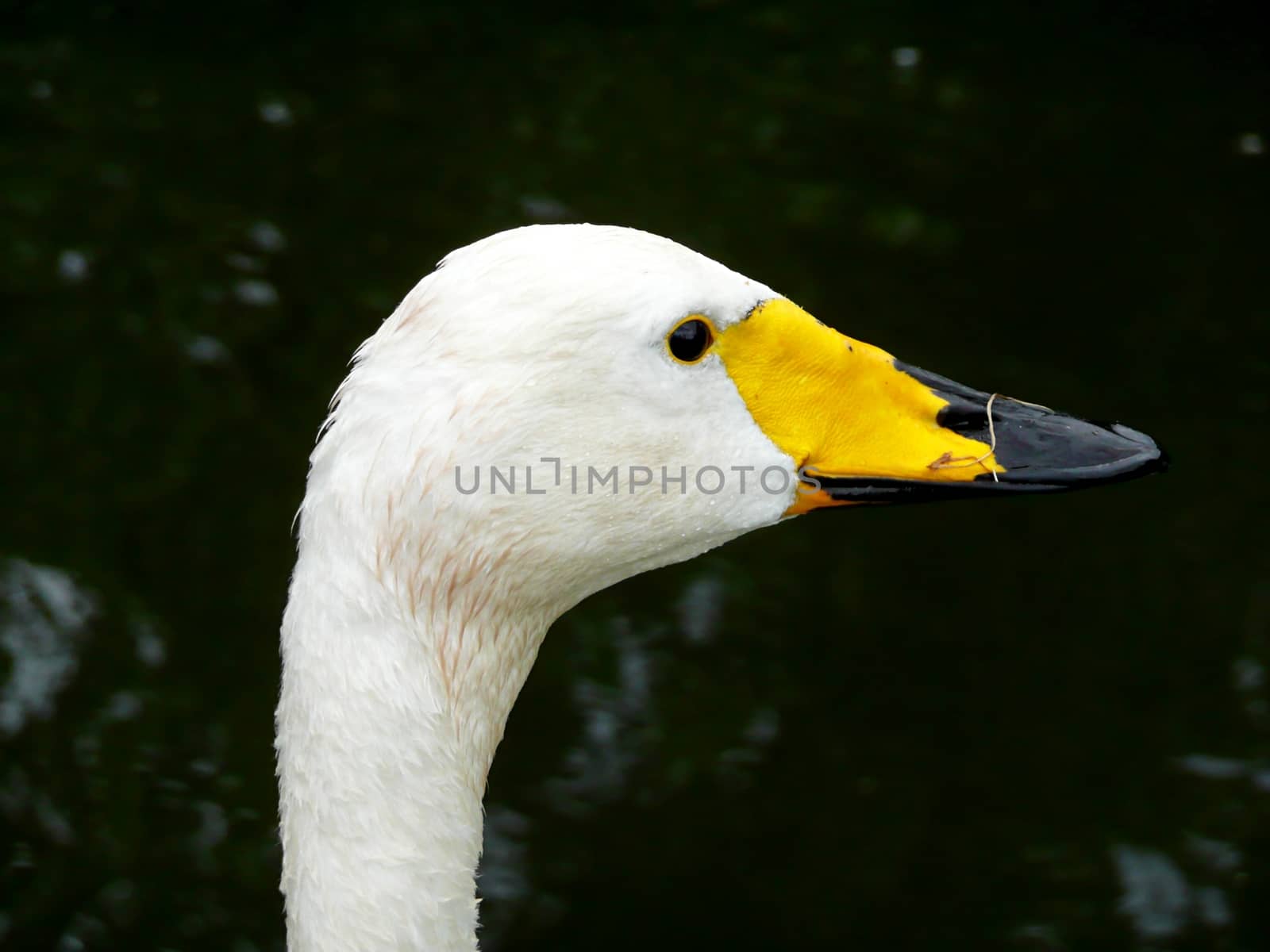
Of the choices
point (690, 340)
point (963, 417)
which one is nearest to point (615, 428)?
point (690, 340)

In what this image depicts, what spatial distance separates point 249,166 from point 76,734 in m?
3.01

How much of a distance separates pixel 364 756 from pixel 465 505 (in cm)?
40

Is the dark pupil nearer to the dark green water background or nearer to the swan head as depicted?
the swan head

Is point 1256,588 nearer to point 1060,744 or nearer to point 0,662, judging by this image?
point 1060,744

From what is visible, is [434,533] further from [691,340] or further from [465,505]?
[691,340]

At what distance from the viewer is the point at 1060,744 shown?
4.98 metres

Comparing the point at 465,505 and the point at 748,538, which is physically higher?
the point at 748,538

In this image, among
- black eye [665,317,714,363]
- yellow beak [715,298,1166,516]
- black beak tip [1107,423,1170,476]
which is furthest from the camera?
black beak tip [1107,423,1170,476]

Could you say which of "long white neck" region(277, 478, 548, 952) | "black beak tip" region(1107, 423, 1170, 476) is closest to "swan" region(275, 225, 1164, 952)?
"long white neck" region(277, 478, 548, 952)

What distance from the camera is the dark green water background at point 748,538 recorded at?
461cm

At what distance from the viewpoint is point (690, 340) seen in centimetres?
244

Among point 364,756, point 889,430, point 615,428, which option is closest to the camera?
point 364,756

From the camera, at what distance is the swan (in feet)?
7.30

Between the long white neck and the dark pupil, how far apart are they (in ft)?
1.76
